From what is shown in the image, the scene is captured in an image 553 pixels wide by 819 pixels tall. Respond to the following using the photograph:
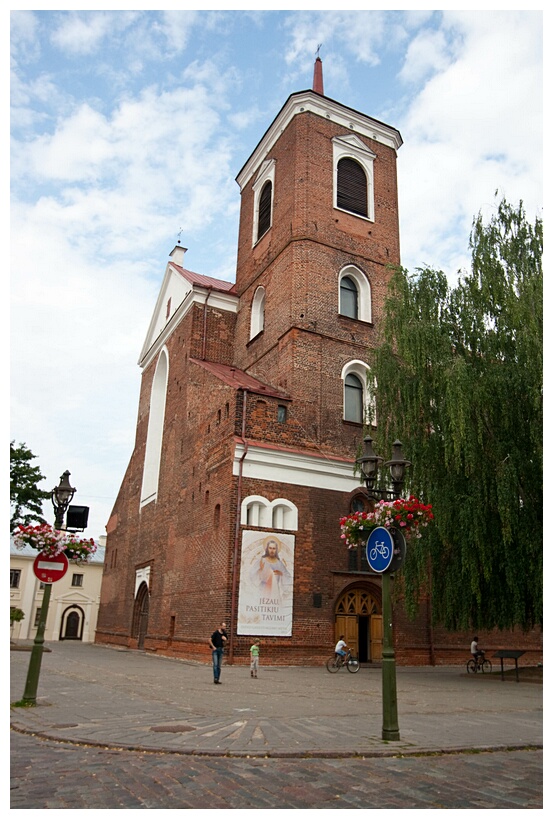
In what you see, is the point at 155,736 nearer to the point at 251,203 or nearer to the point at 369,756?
the point at 369,756

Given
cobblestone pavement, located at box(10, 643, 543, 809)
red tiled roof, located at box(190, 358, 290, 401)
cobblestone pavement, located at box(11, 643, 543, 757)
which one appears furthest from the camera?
red tiled roof, located at box(190, 358, 290, 401)

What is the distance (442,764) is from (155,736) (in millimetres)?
3150

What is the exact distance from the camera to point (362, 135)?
29.7 m

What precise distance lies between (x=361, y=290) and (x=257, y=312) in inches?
184

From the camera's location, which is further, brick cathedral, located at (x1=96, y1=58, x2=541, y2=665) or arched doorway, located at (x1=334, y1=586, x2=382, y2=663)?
arched doorway, located at (x1=334, y1=586, x2=382, y2=663)

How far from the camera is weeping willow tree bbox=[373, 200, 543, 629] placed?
16219 millimetres

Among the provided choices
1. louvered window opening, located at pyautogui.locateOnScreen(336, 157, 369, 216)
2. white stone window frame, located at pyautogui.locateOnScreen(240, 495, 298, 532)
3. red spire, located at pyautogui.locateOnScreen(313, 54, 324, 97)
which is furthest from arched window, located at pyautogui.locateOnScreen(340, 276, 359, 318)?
red spire, located at pyautogui.locateOnScreen(313, 54, 324, 97)

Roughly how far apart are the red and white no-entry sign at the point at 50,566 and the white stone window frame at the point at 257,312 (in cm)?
1850

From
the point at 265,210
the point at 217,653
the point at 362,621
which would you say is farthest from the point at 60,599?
the point at 217,653

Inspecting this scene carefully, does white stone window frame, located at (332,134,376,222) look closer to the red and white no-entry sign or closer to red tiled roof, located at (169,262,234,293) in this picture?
red tiled roof, located at (169,262,234,293)

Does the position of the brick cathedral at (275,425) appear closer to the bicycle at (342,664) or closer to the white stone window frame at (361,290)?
the white stone window frame at (361,290)

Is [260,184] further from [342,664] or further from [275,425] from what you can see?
[342,664]

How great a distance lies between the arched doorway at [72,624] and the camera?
5381 cm

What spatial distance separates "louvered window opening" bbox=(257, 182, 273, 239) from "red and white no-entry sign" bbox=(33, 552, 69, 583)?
21.2m
